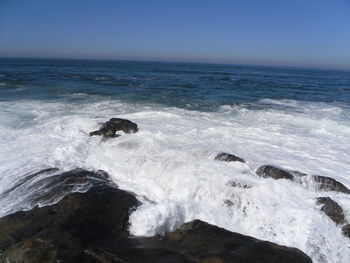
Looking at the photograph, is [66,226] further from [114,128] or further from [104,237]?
[114,128]

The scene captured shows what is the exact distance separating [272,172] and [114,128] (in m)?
6.65

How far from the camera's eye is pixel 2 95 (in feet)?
74.2

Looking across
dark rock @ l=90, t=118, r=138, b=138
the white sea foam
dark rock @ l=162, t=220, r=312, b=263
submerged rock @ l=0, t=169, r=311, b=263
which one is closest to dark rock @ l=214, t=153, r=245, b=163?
the white sea foam

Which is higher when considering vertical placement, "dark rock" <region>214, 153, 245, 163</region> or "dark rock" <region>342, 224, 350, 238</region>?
→ "dark rock" <region>214, 153, 245, 163</region>

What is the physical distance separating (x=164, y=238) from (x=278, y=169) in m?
4.74

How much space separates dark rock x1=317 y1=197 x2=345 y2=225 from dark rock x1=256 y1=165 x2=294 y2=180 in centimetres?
129

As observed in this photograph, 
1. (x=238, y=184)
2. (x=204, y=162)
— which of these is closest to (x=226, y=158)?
(x=204, y=162)

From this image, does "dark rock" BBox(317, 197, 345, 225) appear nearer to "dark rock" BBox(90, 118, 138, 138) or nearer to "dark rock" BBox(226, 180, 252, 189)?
"dark rock" BBox(226, 180, 252, 189)

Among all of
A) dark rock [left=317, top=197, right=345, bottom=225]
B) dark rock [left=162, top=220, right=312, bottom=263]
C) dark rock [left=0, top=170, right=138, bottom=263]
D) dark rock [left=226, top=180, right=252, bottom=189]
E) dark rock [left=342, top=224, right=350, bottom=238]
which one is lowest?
dark rock [left=342, top=224, right=350, bottom=238]

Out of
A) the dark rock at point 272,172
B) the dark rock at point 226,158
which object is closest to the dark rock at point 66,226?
the dark rock at point 226,158

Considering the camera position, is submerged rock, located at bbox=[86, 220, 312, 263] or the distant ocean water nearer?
submerged rock, located at bbox=[86, 220, 312, 263]

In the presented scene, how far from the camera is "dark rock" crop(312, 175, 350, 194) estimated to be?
7.88m

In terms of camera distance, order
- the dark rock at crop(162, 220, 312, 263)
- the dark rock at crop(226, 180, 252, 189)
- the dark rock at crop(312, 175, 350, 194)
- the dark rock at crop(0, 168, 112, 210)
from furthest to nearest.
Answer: the dark rock at crop(312, 175, 350, 194) < the dark rock at crop(226, 180, 252, 189) < the dark rock at crop(0, 168, 112, 210) < the dark rock at crop(162, 220, 312, 263)

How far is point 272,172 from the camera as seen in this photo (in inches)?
338
